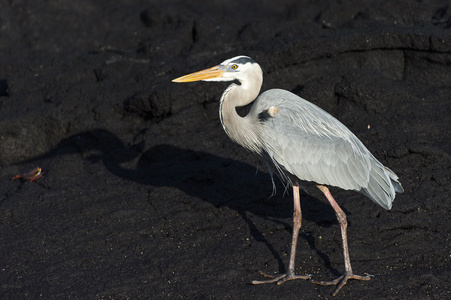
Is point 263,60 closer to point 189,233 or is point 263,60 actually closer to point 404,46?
point 404,46

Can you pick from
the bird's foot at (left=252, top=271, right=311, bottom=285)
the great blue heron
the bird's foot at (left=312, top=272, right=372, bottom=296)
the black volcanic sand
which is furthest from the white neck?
the bird's foot at (left=312, top=272, right=372, bottom=296)

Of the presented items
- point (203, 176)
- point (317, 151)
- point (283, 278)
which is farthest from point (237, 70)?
point (283, 278)

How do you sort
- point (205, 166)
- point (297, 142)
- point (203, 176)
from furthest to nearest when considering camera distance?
point (205, 166) < point (203, 176) < point (297, 142)

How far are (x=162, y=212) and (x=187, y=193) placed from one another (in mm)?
422

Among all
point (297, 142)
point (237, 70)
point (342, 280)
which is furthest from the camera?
point (237, 70)

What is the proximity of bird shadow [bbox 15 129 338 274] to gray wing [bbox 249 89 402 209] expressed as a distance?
0.71 metres

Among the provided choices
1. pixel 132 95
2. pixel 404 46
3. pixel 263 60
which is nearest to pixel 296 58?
pixel 263 60

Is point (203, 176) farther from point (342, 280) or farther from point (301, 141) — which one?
point (342, 280)

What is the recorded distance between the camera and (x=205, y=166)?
7480 mm

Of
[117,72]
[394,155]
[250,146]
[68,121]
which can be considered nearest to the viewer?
[250,146]

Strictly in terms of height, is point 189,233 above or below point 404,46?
below

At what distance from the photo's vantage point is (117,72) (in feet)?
31.5

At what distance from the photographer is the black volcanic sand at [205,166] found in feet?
18.8

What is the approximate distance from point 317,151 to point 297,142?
21cm
